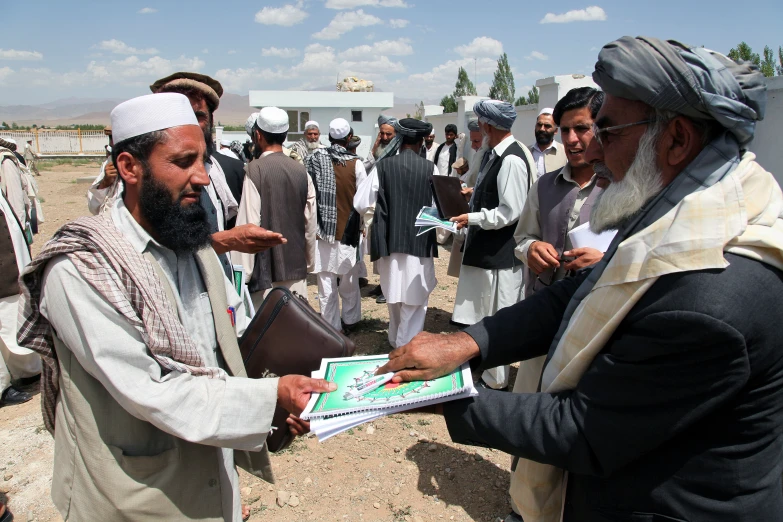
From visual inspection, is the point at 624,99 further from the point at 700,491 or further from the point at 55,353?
the point at 55,353

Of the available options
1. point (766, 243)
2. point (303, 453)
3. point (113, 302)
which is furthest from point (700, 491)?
point (303, 453)

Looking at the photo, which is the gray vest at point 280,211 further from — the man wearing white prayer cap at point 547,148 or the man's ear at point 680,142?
the man's ear at point 680,142

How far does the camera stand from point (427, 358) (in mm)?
1485

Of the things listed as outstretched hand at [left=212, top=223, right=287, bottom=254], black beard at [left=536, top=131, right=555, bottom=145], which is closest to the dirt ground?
outstretched hand at [left=212, top=223, right=287, bottom=254]

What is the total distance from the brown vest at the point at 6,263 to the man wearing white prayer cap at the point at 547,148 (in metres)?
4.91

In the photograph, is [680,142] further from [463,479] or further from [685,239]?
[463,479]

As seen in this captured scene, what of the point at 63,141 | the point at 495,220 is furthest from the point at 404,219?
the point at 63,141

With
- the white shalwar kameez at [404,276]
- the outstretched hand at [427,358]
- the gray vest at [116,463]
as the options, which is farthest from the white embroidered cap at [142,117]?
the white shalwar kameez at [404,276]

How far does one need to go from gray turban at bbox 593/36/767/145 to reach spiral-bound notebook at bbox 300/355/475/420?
86 cm

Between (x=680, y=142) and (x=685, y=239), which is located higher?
(x=680, y=142)

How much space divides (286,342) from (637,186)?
1.30 metres

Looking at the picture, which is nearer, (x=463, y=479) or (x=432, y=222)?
(x=463, y=479)

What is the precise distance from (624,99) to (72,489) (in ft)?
6.34

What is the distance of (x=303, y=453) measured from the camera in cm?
363
